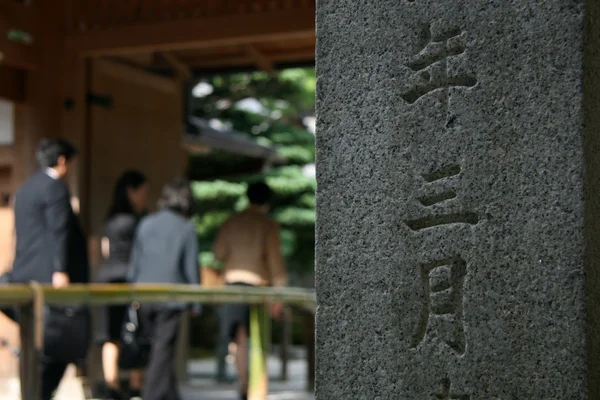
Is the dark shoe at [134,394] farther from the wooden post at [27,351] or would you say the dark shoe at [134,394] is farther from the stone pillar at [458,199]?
the stone pillar at [458,199]

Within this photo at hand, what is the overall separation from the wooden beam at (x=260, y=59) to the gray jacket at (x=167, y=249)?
3128 millimetres

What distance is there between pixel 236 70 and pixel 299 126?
872cm

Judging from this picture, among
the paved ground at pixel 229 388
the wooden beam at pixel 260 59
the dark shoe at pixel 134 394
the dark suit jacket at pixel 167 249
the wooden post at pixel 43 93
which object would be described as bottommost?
the paved ground at pixel 229 388

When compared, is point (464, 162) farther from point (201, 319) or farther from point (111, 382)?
point (201, 319)

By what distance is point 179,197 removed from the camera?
7.02m

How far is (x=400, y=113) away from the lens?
282 centimetres

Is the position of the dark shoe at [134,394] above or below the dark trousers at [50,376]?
below

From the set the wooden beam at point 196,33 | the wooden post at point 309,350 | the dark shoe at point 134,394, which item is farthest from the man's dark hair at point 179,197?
the wooden post at point 309,350

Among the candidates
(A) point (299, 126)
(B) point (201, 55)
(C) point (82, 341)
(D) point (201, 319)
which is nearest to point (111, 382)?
(C) point (82, 341)

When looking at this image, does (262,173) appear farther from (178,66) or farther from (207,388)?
(207,388)

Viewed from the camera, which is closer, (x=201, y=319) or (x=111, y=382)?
(x=111, y=382)

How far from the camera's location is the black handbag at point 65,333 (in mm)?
5688

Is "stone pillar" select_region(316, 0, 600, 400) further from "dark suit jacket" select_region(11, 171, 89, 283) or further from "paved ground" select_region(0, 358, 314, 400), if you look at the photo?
"paved ground" select_region(0, 358, 314, 400)

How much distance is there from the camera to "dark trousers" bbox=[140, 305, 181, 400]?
6785mm
